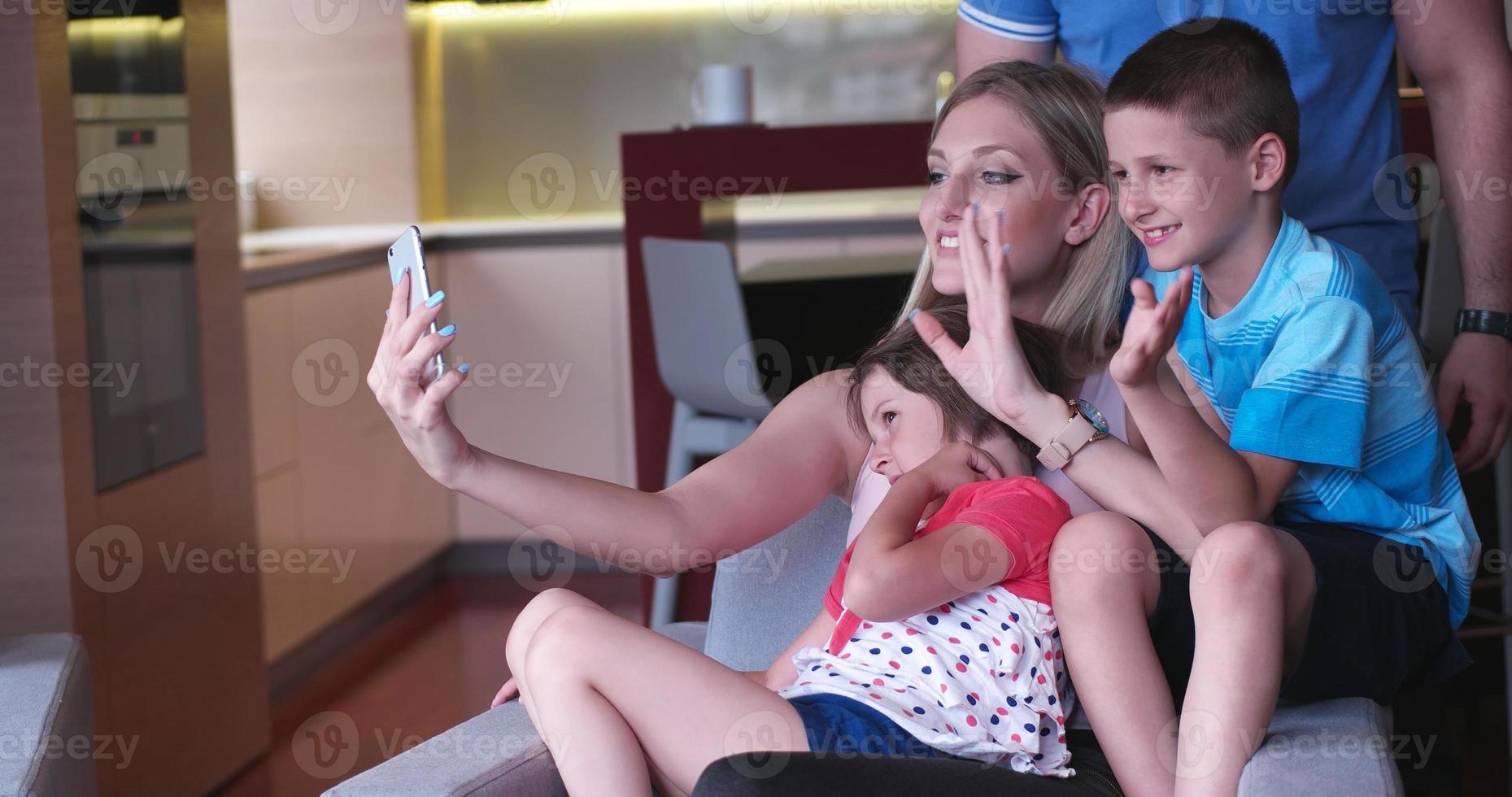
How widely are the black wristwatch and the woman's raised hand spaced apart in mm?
654

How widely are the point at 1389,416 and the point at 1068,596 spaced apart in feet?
1.17

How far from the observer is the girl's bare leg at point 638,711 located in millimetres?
1104

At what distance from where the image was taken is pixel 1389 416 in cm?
122

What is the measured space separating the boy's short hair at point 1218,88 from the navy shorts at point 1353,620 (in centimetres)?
34

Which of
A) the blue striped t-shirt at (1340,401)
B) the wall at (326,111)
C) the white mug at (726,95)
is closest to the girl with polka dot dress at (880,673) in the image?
the blue striped t-shirt at (1340,401)

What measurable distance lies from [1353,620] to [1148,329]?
0.34 m

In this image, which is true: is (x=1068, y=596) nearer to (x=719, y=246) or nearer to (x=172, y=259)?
(x=719, y=246)

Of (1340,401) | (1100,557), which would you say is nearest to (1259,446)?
(1340,401)

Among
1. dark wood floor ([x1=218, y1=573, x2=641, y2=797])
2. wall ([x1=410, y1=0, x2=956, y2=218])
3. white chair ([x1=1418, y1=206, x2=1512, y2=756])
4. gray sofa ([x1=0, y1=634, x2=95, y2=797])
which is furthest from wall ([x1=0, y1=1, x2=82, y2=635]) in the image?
wall ([x1=410, y1=0, x2=956, y2=218])

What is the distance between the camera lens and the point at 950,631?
3.75 feet

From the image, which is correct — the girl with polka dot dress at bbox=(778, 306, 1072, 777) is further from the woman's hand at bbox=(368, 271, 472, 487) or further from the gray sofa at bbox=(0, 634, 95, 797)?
the gray sofa at bbox=(0, 634, 95, 797)

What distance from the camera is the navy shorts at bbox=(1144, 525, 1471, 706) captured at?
44.9 inches

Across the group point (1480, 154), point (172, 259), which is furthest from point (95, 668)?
point (1480, 154)

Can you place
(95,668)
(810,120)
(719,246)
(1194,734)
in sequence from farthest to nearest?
(810,120), (719,246), (95,668), (1194,734)
